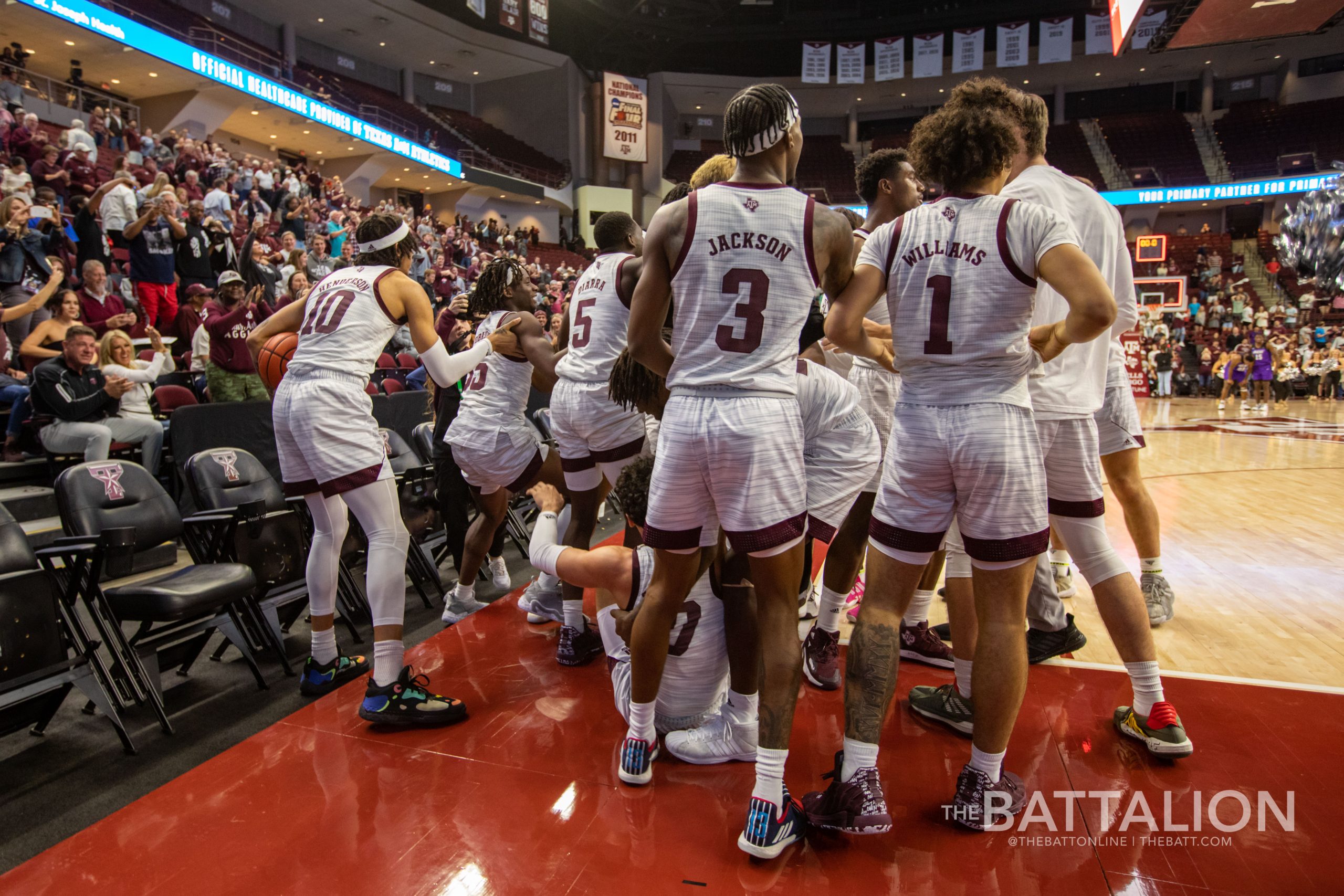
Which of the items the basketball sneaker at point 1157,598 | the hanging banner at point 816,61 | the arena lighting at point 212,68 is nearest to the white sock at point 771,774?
the basketball sneaker at point 1157,598

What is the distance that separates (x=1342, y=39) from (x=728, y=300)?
3554 centimetres

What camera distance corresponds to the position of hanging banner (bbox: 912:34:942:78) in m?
27.8

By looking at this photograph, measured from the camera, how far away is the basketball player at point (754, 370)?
1.99 metres

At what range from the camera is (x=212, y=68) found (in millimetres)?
15891

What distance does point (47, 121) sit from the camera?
1335 centimetres

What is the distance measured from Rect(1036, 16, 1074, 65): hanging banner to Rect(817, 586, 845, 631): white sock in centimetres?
3070

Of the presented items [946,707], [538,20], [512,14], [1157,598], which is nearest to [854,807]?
[946,707]

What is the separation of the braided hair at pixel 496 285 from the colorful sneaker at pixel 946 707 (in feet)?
8.47

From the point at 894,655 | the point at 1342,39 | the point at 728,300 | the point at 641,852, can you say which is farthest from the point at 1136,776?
the point at 1342,39

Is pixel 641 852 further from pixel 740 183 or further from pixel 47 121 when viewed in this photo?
pixel 47 121

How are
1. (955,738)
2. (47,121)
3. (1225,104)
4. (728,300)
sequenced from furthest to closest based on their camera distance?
(1225,104) < (47,121) < (955,738) < (728,300)

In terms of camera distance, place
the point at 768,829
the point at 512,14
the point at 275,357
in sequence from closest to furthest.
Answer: the point at 768,829 → the point at 275,357 → the point at 512,14

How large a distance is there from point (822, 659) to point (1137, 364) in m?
20.5

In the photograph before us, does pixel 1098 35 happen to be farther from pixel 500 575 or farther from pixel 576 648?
pixel 576 648
